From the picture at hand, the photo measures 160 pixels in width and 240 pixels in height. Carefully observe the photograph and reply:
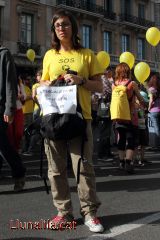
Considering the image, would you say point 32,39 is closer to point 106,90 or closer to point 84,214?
point 106,90

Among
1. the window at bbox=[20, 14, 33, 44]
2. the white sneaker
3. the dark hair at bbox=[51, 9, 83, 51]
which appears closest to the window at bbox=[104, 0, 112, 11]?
the window at bbox=[20, 14, 33, 44]

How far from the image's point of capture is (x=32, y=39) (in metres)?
28.2

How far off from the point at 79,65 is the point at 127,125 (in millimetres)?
3465

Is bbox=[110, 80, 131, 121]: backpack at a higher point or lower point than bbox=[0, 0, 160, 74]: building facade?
lower

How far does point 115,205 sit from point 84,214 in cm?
95

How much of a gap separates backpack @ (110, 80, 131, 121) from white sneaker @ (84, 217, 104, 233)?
333cm

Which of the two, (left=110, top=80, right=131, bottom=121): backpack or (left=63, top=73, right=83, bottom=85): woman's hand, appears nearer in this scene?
(left=63, top=73, right=83, bottom=85): woman's hand

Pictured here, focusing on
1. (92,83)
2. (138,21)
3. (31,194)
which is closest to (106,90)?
(31,194)

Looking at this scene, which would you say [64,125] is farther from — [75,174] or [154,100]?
[154,100]

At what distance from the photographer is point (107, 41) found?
114ft

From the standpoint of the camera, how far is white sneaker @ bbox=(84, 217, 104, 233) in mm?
3914

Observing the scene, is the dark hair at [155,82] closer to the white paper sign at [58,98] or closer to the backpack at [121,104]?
the backpack at [121,104]

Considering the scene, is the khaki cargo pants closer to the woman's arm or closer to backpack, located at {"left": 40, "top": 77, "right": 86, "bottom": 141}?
backpack, located at {"left": 40, "top": 77, "right": 86, "bottom": 141}

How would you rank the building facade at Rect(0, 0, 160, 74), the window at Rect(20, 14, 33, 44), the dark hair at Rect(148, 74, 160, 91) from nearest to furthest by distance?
the dark hair at Rect(148, 74, 160, 91) → the building facade at Rect(0, 0, 160, 74) → the window at Rect(20, 14, 33, 44)
